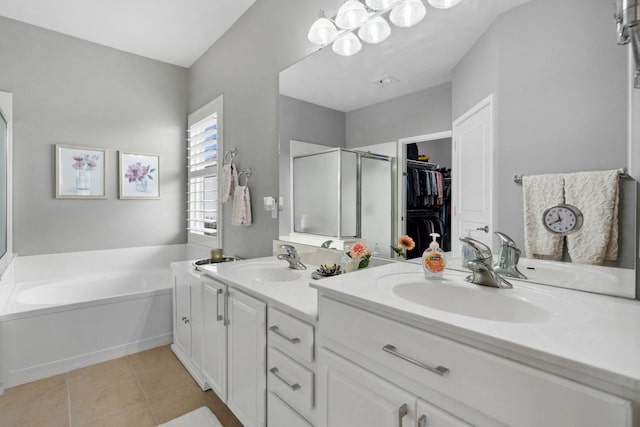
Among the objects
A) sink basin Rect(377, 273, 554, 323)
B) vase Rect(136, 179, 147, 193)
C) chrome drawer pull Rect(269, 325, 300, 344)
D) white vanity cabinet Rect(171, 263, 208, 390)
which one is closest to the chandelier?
sink basin Rect(377, 273, 554, 323)

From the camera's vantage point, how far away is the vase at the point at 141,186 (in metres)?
3.34

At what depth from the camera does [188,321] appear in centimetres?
222

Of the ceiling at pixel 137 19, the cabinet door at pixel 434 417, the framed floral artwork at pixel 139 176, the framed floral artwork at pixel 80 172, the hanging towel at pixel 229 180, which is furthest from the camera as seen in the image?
the framed floral artwork at pixel 139 176

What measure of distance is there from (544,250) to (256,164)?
6.47ft

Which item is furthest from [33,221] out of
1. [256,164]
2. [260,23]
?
[260,23]

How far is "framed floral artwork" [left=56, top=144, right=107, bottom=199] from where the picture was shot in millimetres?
2877

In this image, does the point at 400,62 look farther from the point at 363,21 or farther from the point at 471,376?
the point at 471,376

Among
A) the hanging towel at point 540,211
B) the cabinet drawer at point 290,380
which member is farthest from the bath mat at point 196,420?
the hanging towel at point 540,211

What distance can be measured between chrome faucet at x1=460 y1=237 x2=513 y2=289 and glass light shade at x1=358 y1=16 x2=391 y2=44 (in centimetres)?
107

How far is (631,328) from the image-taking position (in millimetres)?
699

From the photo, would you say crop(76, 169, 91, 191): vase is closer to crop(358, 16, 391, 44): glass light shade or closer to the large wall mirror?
the large wall mirror

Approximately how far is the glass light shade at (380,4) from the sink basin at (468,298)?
1.25 meters

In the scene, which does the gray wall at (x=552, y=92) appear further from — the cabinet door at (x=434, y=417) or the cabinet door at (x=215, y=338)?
the cabinet door at (x=215, y=338)

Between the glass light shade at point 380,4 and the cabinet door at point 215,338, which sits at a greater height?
the glass light shade at point 380,4
